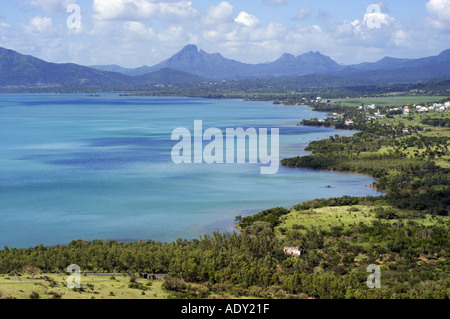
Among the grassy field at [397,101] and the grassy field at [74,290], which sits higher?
the grassy field at [397,101]

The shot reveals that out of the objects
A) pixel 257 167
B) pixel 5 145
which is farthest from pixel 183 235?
pixel 5 145

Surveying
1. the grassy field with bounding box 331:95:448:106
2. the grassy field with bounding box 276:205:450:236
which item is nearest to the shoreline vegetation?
the grassy field with bounding box 276:205:450:236

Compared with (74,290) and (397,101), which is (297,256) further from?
(397,101)

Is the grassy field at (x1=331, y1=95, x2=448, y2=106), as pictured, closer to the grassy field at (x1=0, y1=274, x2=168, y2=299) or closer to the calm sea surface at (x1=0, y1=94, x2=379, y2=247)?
the calm sea surface at (x1=0, y1=94, x2=379, y2=247)

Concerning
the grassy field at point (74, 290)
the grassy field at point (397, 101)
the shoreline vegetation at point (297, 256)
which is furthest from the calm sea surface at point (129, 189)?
the grassy field at point (397, 101)

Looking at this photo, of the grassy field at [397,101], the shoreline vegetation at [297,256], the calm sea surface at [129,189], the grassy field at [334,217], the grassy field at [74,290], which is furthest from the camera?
the grassy field at [397,101]

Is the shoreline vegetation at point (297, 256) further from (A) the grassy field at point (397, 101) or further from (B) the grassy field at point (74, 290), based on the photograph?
(A) the grassy field at point (397, 101)

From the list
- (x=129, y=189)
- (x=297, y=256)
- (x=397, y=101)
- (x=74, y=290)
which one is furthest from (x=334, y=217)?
(x=397, y=101)

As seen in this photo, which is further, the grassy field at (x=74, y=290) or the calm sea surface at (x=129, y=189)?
the calm sea surface at (x=129, y=189)
